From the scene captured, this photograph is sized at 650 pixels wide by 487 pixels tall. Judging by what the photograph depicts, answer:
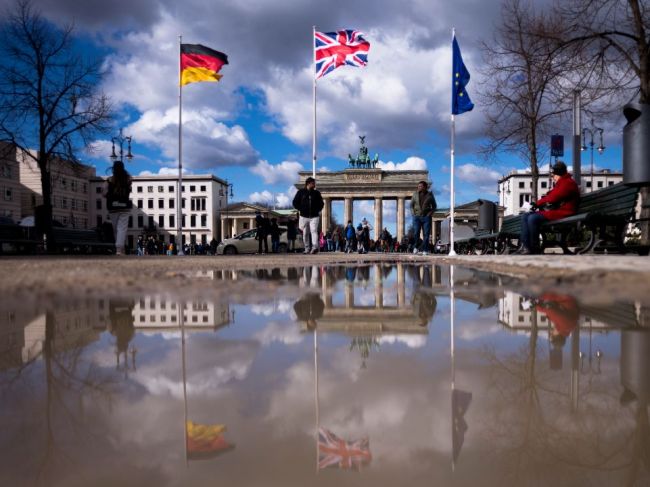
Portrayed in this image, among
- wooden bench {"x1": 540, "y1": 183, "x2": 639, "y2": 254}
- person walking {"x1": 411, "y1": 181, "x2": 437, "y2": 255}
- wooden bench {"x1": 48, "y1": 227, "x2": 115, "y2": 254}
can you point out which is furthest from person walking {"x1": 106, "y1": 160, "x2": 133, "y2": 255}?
wooden bench {"x1": 540, "y1": 183, "x2": 639, "y2": 254}

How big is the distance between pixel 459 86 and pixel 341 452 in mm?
15644

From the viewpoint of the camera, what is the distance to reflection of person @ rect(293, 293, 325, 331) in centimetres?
228

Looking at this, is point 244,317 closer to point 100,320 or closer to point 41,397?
point 100,320

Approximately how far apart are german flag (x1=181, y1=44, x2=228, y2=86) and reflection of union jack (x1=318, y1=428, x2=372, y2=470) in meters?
22.2

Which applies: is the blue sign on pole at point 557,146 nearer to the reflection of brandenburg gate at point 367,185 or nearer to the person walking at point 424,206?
the person walking at point 424,206

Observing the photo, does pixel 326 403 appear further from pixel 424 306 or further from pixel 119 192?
pixel 119 192

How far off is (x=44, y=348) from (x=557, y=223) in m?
9.28

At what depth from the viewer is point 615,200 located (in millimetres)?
9047

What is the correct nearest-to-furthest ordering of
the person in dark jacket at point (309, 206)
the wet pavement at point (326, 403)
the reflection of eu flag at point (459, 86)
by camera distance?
the wet pavement at point (326, 403) < the person in dark jacket at point (309, 206) < the reflection of eu flag at point (459, 86)

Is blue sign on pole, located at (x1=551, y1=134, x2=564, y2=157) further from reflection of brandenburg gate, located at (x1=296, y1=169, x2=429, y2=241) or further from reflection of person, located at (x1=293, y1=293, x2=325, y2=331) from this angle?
reflection of brandenburg gate, located at (x1=296, y1=169, x2=429, y2=241)

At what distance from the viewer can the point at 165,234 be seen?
109 meters

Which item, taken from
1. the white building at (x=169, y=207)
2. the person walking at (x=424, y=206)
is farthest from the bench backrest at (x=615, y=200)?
the white building at (x=169, y=207)

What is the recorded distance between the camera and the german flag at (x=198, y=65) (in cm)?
2172

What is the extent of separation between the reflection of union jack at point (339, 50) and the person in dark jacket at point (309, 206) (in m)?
7.57
